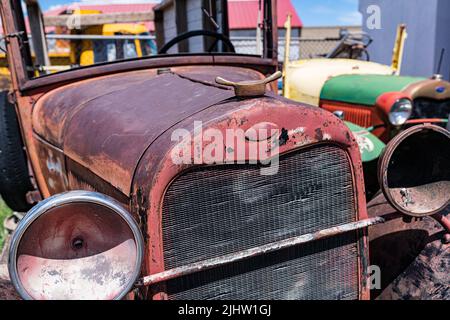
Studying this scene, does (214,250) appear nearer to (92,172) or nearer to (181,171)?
(181,171)

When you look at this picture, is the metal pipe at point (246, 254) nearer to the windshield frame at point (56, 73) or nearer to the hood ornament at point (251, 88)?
the hood ornament at point (251, 88)

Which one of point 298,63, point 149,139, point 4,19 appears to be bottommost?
point 298,63

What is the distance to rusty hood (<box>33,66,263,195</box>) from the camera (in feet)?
5.17

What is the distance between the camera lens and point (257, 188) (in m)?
1.50

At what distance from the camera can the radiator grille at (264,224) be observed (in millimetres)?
1441

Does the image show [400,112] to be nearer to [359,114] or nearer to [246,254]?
[359,114]

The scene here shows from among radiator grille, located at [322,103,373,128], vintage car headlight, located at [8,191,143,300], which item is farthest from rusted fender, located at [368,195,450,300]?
radiator grille, located at [322,103,373,128]

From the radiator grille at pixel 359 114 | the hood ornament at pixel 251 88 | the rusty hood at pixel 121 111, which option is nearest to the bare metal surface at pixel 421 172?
the hood ornament at pixel 251 88

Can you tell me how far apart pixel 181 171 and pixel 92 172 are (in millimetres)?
584

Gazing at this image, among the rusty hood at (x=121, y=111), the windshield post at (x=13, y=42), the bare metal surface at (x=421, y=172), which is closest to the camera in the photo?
the rusty hood at (x=121, y=111)

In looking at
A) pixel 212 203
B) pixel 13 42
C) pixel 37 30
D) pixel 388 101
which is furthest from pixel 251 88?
pixel 37 30

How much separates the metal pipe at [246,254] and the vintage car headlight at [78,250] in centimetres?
11

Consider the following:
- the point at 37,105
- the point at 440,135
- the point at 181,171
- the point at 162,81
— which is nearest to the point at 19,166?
the point at 37,105

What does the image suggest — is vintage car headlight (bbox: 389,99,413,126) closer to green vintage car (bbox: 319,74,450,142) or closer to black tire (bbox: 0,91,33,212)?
green vintage car (bbox: 319,74,450,142)
